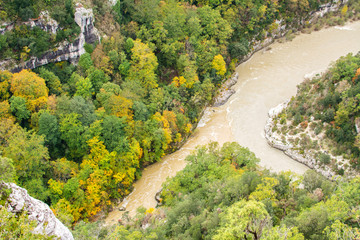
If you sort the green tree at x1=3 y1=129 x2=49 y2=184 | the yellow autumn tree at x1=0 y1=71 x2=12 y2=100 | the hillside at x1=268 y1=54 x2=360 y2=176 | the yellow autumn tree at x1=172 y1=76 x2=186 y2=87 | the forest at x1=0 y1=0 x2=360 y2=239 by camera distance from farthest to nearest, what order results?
the yellow autumn tree at x1=172 y1=76 x2=186 y2=87 < the hillside at x1=268 y1=54 x2=360 y2=176 < the yellow autumn tree at x1=0 y1=71 x2=12 y2=100 < the forest at x1=0 y1=0 x2=360 y2=239 < the green tree at x1=3 y1=129 x2=49 y2=184

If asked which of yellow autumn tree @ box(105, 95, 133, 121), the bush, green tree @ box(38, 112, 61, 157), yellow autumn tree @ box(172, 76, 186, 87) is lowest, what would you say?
the bush

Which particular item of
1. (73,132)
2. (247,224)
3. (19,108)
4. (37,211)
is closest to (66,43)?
(19,108)

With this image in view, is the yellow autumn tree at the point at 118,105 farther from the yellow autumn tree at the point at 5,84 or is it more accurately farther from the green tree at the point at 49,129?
the yellow autumn tree at the point at 5,84

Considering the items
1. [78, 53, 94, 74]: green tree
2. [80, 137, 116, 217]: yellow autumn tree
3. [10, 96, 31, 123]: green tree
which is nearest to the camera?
[10, 96, 31, 123]: green tree

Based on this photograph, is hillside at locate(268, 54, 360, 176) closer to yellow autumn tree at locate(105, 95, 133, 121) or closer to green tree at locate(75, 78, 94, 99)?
yellow autumn tree at locate(105, 95, 133, 121)

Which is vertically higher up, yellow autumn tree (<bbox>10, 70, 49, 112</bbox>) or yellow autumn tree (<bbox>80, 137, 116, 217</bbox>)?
yellow autumn tree (<bbox>10, 70, 49, 112</bbox>)

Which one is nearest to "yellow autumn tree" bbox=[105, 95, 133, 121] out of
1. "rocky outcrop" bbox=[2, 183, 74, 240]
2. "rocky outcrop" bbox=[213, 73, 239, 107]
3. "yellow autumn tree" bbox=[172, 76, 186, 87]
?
"yellow autumn tree" bbox=[172, 76, 186, 87]

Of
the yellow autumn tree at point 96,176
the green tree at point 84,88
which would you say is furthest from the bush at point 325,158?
the green tree at point 84,88

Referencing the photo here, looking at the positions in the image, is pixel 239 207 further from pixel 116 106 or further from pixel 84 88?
pixel 84 88
